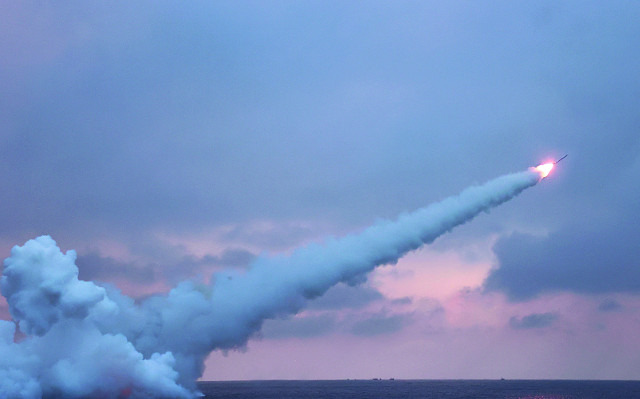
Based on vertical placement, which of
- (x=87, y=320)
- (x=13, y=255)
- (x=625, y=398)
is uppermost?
(x=13, y=255)

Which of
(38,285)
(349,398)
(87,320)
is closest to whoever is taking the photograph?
(38,285)

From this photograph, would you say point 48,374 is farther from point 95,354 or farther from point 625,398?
point 625,398

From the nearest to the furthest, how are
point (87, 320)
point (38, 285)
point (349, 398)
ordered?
1. point (38, 285)
2. point (87, 320)
3. point (349, 398)

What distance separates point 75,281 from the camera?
76188mm

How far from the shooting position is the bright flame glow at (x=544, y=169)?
241 ft

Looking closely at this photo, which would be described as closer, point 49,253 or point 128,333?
point 49,253

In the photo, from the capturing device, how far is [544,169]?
73812mm

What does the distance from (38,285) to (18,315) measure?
4546 millimetres

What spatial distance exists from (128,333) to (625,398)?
157m

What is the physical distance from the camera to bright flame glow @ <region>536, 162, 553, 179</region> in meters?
73.5

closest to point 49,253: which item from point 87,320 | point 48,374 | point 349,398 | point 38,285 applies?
point 38,285

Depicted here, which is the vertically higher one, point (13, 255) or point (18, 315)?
point (13, 255)

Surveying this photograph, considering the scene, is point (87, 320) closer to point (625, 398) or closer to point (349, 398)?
point (349, 398)

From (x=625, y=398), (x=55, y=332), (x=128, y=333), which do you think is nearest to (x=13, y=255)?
(x=55, y=332)
